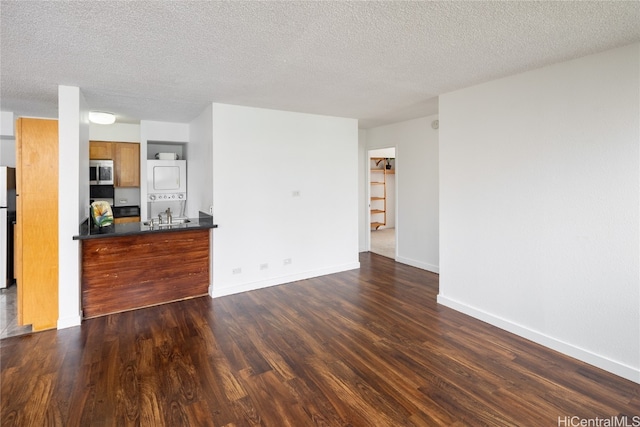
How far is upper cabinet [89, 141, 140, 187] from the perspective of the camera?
541 centimetres

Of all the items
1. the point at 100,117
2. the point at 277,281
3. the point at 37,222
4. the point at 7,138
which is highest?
the point at 100,117

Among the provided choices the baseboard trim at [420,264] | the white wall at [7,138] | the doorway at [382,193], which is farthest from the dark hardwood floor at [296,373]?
the doorway at [382,193]

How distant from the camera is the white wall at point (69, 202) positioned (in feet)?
10.9

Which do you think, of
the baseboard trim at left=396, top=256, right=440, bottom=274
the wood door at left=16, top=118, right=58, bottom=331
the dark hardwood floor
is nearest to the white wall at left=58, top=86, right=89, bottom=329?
the wood door at left=16, top=118, right=58, bottom=331

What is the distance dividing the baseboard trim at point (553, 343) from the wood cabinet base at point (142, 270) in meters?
3.19

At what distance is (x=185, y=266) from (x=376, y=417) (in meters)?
3.02

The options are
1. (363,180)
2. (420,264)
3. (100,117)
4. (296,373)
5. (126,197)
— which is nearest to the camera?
(296,373)

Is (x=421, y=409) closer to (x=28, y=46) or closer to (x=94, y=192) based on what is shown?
(x=28, y=46)

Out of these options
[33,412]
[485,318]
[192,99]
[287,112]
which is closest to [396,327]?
[485,318]

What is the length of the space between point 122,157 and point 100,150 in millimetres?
329

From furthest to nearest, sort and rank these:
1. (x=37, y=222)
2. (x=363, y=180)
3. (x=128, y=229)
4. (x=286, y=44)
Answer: (x=363, y=180) < (x=128, y=229) < (x=37, y=222) < (x=286, y=44)

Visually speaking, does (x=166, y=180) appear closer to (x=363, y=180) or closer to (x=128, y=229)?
(x=128, y=229)

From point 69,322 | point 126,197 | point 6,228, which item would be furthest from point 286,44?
point 126,197

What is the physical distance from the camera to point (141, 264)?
3.83 m
